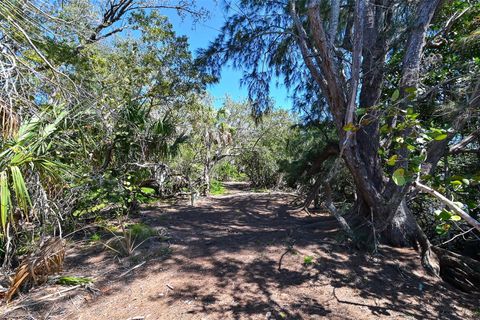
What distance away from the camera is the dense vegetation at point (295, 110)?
2.51 m

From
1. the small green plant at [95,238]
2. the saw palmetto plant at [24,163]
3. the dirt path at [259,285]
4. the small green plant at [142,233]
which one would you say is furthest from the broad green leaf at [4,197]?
the small green plant at [95,238]

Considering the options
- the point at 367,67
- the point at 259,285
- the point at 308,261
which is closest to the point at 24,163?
the point at 259,285

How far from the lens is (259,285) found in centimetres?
328

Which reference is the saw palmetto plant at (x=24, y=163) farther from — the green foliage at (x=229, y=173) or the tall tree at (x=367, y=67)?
the green foliage at (x=229, y=173)

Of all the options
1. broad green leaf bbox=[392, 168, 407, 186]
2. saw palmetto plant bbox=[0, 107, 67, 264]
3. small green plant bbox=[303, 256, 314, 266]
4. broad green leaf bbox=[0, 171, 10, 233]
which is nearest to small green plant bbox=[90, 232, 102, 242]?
saw palmetto plant bbox=[0, 107, 67, 264]

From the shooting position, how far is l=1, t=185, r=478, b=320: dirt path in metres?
2.82

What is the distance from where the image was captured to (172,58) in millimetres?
7801

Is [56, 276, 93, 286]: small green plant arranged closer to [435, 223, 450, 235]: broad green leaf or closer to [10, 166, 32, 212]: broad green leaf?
[10, 166, 32, 212]: broad green leaf

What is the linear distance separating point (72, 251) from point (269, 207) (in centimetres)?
545

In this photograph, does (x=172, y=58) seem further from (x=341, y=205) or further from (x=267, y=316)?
(x=267, y=316)

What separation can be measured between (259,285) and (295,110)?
4589 millimetres

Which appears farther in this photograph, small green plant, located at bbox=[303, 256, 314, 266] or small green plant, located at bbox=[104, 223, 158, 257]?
small green plant, located at bbox=[104, 223, 158, 257]

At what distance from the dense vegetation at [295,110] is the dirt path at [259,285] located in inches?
18.1

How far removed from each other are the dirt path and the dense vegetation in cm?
46
